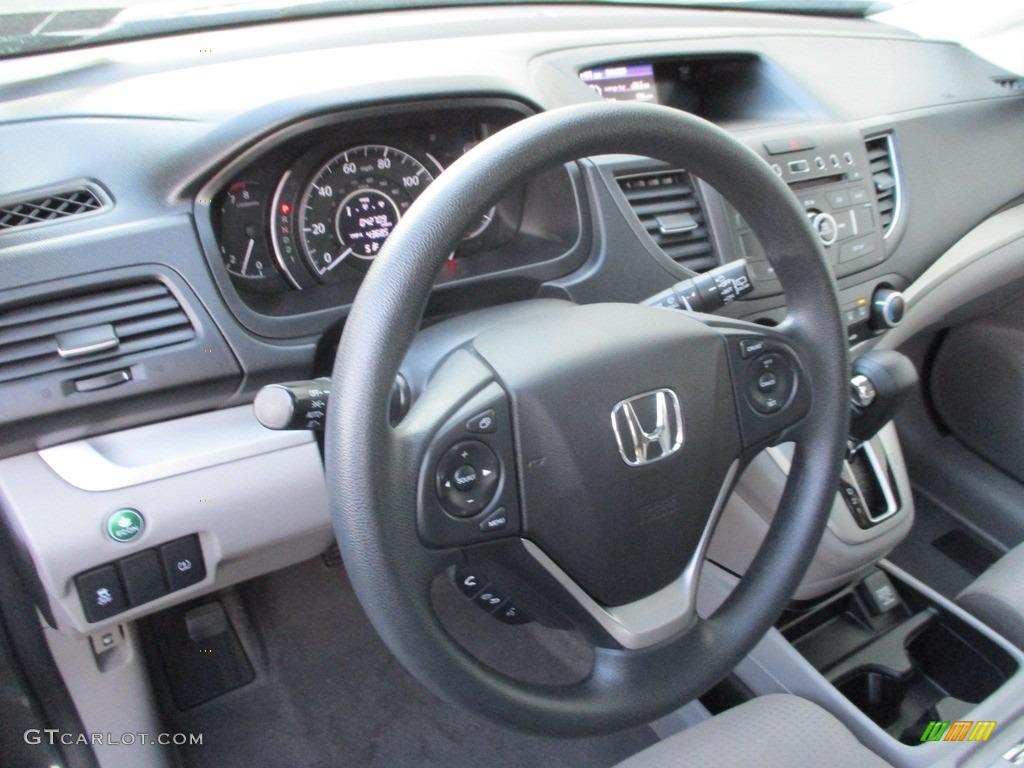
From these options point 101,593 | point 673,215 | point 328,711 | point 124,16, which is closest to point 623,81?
point 673,215

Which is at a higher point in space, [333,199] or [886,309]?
[333,199]

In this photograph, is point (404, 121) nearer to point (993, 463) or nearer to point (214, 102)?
point (214, 102)

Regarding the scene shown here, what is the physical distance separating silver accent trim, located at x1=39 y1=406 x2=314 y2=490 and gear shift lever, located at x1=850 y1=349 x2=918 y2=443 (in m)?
0.77

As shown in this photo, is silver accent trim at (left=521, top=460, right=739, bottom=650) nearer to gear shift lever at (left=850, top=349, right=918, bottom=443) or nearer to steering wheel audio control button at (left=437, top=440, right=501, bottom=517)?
steering wheel audio control button at (left=437, top=440, right=501, bottom=517)

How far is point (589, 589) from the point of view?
0.84m

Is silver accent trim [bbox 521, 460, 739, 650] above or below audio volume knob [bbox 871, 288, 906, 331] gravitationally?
above

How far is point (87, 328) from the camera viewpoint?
0.95 metres

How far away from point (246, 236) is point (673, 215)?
0.63 meters

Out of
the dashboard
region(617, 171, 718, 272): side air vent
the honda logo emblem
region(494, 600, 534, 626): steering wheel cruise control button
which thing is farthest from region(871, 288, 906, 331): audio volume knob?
region(494, 600, 534, 626): steering wheel cruise control button

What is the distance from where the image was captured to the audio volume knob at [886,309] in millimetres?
1455

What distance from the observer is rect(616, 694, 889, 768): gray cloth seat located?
0.97 metres

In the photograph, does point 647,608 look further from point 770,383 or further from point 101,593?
point 101,593

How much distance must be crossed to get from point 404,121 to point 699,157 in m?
0.47

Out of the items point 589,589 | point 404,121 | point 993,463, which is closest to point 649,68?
point 404,121
